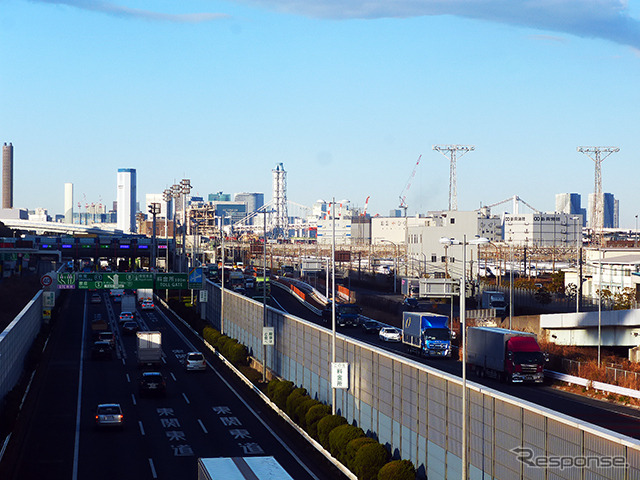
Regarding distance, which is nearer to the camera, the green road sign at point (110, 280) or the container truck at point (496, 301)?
the green road sign at point (110, 280)

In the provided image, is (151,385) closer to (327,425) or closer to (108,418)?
(108,418)

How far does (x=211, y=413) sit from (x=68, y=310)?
6724 cm

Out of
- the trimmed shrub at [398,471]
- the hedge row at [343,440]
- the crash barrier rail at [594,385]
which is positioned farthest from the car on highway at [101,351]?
the trimmed shrub at [398,471]

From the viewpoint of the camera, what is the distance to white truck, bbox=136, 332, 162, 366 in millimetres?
59094

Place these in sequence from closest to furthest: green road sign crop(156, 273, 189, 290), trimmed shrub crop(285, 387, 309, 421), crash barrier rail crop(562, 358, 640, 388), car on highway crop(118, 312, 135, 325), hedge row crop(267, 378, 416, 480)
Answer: hedge row crop(267, 378, 416, 480), trimmed shrub crop(285, 387, 309, 421), crash barrier rail crop(562, 358, 640, 388), green road sign crop(156, 273, 189, 290), car on highway crop(118, 312, 135, 325)

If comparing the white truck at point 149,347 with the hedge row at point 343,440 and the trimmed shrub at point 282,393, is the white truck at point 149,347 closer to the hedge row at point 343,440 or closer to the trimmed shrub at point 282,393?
the trimmed shrub at point 282,393

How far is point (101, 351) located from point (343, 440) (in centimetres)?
3647

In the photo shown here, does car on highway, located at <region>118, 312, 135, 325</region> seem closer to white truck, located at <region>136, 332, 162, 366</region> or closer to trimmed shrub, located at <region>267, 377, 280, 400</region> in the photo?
white truck, located at <region>136, 332, 162, 366</region>

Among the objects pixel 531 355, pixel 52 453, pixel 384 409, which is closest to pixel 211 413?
pixel 52 453

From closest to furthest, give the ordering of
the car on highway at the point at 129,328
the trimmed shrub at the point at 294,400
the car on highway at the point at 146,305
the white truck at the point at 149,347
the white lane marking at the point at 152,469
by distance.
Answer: the white lane marking at the point at 152,469 < the trimmed shrub at the point at 294,400 < the white truck at the point at 149,347 < the car on highway at the point at 129,328 < the car on highway at the point at 146,305

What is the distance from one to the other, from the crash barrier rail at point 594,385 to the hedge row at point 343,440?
14443 millimetres

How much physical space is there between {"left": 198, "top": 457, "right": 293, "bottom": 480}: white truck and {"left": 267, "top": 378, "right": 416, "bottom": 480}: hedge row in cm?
740

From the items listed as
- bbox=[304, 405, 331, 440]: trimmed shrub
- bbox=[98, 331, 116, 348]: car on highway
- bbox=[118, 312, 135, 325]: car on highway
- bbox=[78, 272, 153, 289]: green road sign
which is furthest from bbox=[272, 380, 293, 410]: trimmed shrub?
bbox=[118, 312, 135, 325]: car on highway

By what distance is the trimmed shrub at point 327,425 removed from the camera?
3561 cm
